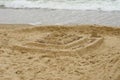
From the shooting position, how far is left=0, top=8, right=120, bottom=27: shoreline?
7442mm

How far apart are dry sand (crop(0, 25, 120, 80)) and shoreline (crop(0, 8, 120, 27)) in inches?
30.1

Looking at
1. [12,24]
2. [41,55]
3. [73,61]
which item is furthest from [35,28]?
[73,61]

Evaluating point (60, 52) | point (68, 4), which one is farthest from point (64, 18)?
point (60, 52)

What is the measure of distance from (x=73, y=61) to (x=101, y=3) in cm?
583

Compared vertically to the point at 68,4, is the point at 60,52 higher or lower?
lower

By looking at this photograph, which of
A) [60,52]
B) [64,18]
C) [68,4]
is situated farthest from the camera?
[68,4]

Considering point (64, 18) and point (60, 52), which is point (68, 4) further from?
point (60, 52)

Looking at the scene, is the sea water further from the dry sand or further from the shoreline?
the dry sand

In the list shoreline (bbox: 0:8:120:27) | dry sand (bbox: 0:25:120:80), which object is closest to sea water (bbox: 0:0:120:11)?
shoreline (bbox: 0:8:120:27)

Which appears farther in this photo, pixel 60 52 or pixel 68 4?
pixel 68 4

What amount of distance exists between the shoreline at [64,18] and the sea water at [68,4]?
2.21 feet

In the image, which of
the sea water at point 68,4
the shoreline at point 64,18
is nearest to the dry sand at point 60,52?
the shoreline at point 64,18

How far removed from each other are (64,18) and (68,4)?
2389mm

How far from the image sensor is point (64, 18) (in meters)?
7.88
